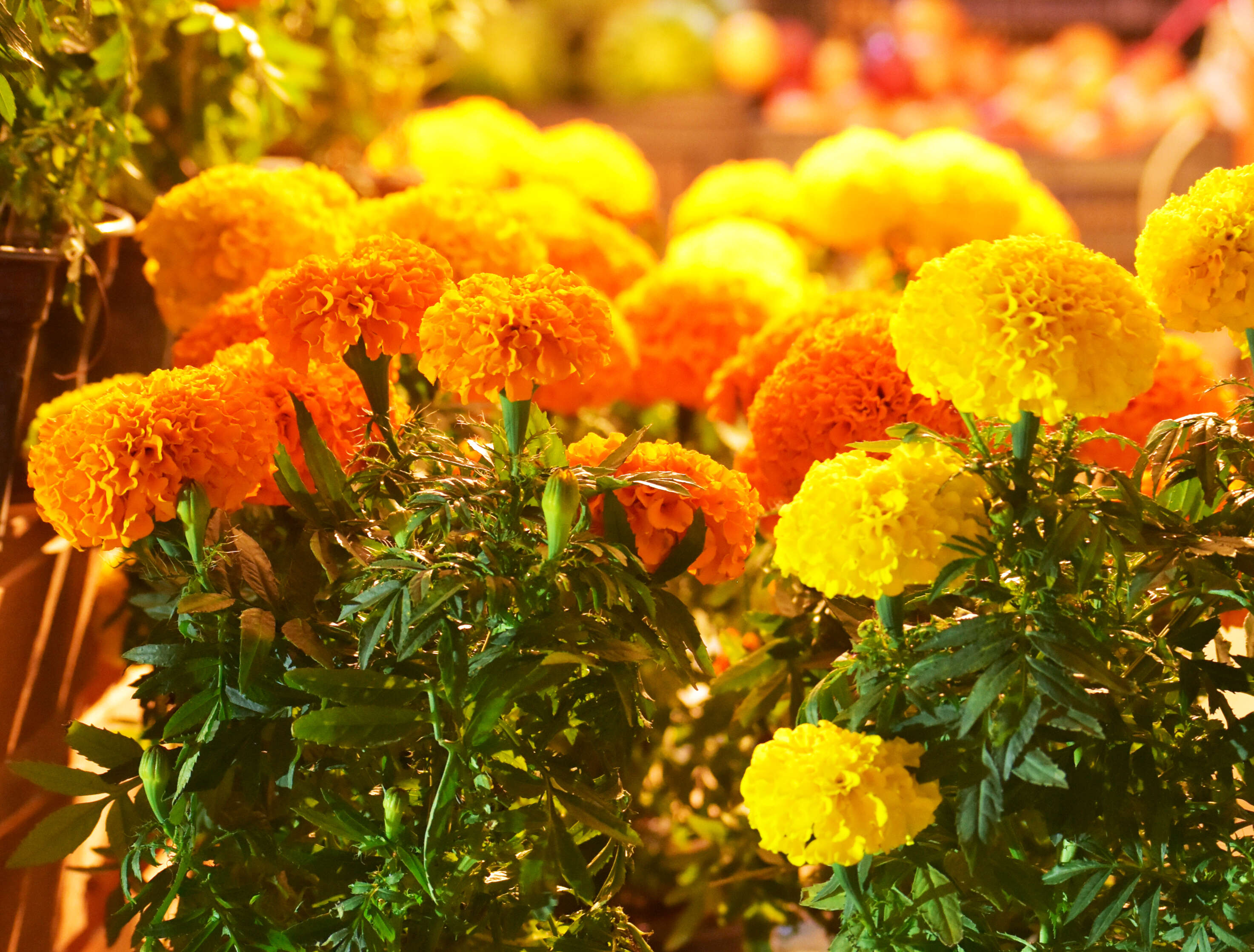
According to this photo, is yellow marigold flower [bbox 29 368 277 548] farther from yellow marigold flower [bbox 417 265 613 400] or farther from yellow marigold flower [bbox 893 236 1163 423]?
yellow marigold flower [bbox 893 236 1163 423]

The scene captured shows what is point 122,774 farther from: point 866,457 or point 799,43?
point 799,43

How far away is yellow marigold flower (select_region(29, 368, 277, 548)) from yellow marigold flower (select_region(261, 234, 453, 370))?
0.18 ft

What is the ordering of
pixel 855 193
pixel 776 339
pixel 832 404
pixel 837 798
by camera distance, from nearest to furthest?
1. pixel 837 798
2. pixel 832 404
3. pixel 776 339
4. pixel 855 193

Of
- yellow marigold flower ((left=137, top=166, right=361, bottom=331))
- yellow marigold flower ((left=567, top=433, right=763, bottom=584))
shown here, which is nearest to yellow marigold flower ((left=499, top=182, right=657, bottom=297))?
yellow marigold flower ((left=137, top=166, right=361, bottom=331))

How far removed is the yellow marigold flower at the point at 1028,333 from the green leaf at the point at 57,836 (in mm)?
539

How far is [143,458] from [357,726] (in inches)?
7.8

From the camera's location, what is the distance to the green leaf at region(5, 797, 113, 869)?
26.3 inches

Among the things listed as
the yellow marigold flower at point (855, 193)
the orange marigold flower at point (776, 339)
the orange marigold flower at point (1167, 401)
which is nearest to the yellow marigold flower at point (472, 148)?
the yellow marigold flower at point (855, 193)

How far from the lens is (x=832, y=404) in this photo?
0.80 meters

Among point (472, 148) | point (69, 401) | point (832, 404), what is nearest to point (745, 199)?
point (472, 148)

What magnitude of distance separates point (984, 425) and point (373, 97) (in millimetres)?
1321

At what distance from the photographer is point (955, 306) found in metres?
0.59

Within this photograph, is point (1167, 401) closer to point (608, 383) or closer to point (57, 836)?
point (608, 383)

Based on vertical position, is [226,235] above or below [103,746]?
above
